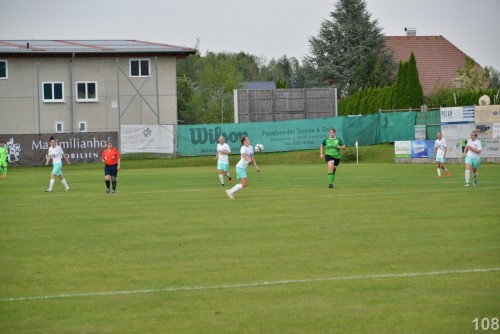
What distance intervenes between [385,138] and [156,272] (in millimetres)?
47053

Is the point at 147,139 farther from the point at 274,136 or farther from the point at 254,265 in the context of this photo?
the point at 254,265

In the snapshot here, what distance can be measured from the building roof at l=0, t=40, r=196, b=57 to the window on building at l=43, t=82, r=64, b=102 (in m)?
2.14

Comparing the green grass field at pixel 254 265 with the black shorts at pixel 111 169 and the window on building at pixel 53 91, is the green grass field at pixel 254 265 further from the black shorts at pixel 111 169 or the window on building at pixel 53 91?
the window on building at pixel 53 91

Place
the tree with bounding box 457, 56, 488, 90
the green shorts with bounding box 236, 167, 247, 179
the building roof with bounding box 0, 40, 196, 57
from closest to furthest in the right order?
1. the green shorts with bounding box 236, 167, 247, 179
2. the building roof with bounding box 0, 40, 196, 57
3. the tree with bounding box 457, 56, 488, 90

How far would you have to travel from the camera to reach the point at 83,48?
67.4 metres

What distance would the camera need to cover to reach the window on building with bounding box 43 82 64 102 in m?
65.6

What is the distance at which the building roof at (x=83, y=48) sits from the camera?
Result: 65.1 metres

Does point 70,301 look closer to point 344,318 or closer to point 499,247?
point 344,318

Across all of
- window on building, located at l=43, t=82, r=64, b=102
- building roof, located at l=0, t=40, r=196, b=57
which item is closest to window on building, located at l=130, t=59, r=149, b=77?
building roof, located at l=0, t=40, r=196, b=57

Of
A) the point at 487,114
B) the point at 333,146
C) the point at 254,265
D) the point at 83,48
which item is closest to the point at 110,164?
the point at 333,146

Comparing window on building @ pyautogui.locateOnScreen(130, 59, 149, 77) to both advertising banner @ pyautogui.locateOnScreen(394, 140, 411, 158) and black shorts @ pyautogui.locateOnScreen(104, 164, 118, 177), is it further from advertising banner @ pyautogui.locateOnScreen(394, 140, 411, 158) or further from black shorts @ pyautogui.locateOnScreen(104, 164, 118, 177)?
black shorts @ pyautogui.locateOnScreen(104, 164, 118, 177)

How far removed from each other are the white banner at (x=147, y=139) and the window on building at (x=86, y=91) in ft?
21.4

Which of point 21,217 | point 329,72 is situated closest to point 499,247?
point 21,217

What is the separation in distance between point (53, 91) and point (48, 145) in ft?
25.3
